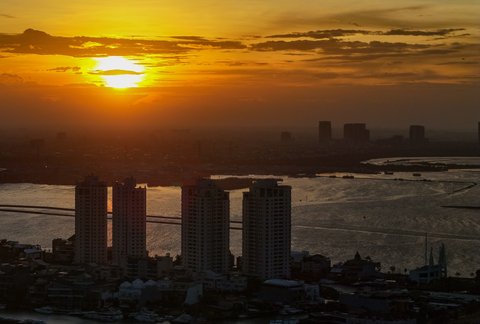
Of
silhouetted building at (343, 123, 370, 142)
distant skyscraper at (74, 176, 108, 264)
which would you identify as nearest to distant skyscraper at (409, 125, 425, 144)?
silhouetted building at (343, 123, 370, 142)

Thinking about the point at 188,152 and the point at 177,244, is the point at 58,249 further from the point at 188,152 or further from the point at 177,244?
the point at 188,152

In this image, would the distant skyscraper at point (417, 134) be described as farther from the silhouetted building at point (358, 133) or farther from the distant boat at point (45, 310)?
the distant boat at point (45, 310)

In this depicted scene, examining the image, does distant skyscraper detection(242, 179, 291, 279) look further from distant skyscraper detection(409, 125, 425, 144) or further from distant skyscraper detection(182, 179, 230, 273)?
distant skyscraper detection(409, 125, 425, 144)

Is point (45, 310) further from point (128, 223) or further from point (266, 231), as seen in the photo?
point (266, 231)

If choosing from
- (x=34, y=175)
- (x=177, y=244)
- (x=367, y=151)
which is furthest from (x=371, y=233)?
(x=367, y=151)

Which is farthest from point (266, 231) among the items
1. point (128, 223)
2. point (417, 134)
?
point (417, 134)

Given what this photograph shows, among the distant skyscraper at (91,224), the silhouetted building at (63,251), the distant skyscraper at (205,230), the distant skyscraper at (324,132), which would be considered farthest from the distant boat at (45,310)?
the distant skyscraper at (324,132)
